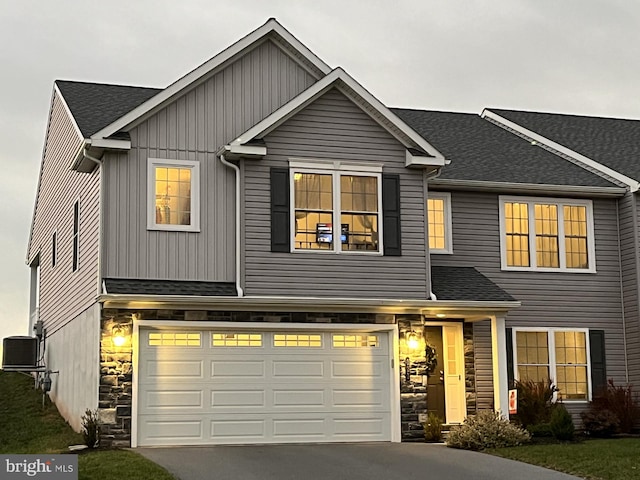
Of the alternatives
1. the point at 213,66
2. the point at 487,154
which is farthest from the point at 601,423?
the point at 213,66

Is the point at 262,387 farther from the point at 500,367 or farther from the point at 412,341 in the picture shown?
the point at 500,367

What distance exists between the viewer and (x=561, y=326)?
2230cm

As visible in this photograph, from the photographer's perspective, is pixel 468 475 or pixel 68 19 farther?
pixel 68 19

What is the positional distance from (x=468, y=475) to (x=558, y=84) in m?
18.0

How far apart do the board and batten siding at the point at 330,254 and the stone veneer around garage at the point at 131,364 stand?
0.46 meters

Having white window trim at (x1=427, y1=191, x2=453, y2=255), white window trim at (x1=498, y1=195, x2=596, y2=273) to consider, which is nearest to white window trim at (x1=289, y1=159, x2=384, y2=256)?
white window trim at (x1=427, y1=191, x2=453, y2=255)

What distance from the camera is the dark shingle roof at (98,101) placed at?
2070cm

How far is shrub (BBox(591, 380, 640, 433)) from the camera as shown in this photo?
21.3 m

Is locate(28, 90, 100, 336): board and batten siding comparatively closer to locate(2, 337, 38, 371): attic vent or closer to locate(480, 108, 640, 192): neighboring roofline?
locate(2, 337, 38, 371): attic vent

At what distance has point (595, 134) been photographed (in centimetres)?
2650

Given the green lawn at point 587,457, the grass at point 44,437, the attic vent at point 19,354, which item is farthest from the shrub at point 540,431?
the attic vent at point 19,354

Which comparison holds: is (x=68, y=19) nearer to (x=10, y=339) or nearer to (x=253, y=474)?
(x=10, y=339)

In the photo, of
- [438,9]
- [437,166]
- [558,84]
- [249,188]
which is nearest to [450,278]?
[437,166]
